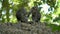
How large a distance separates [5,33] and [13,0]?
19.2 feet

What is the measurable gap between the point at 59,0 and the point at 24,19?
3595 mm

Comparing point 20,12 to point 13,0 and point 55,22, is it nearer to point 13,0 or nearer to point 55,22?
point 13,0

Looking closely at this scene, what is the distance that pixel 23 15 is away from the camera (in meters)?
5.10

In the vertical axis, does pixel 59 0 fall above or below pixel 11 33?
above

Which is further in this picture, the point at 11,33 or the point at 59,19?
the point at 11,33

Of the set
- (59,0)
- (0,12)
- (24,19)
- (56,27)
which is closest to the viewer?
(56,27)

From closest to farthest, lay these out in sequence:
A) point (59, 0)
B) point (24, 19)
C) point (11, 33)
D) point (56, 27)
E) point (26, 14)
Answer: point (56, 27) → point (59, 0) → point (11, 33) → point (24, 19) → point (26, 14)

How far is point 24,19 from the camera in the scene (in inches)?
192

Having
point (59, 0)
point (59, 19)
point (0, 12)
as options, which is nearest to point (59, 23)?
point (59, 19)

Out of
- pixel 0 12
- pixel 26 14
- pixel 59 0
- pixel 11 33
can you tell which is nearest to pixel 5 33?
pixel 11 33

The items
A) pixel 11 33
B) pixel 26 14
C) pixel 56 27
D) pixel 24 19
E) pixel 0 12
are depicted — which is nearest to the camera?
pixel 56 27

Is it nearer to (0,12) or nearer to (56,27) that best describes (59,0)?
(56,27)

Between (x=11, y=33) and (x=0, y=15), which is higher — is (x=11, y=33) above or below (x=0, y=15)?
above

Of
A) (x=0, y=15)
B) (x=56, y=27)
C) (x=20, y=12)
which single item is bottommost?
(x=0, y=15)
